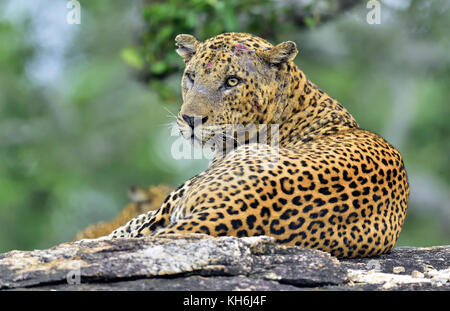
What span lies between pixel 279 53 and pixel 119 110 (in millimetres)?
17796

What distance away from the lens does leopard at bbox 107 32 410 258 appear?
5.92 metres

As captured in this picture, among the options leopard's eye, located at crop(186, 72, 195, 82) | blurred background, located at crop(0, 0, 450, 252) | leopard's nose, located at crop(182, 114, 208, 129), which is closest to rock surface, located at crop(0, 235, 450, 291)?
leopard's nose, located at crop(182, 114, 208, 129)

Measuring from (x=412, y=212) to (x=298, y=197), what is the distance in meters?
13.2

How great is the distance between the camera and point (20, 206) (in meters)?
22.6

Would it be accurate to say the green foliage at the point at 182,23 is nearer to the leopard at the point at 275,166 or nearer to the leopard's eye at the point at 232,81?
the leopard at the point at 275,166

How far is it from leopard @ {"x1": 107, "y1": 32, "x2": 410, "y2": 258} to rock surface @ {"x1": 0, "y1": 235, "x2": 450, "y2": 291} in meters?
0.30

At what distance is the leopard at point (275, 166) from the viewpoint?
5918mm

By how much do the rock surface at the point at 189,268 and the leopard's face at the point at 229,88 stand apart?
2.10 m

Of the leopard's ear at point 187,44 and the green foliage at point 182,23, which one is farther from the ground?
the green foliage at point 182,23

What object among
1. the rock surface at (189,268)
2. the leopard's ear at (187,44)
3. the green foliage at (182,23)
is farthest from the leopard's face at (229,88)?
→ the green foliage at (182,23)

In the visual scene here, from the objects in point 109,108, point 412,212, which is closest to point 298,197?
point 412,212

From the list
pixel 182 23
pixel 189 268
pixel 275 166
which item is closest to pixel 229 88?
pixel 275 166

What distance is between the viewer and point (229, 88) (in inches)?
303

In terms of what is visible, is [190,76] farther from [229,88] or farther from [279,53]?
[279,53]
